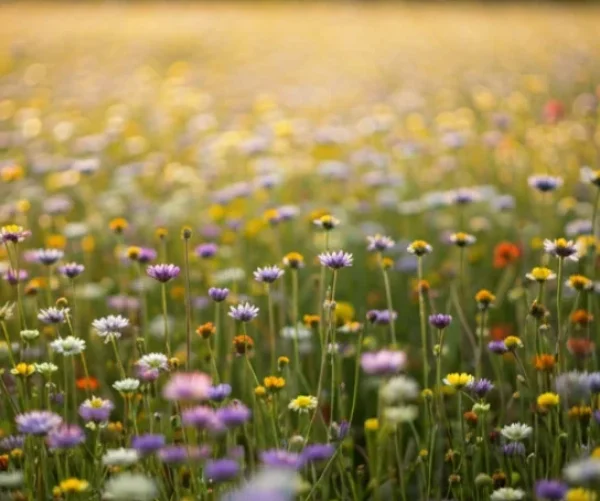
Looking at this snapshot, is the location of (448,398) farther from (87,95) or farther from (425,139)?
(87,95)

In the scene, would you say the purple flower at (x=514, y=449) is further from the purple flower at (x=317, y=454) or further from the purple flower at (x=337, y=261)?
the purple flower at (x=337, y=261)

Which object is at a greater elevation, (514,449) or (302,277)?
(514,449)

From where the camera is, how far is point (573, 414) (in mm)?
1727

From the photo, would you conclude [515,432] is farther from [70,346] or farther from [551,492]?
[70,346]

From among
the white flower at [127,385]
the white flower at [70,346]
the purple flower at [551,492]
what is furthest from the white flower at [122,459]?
the purple flower at [551,492]

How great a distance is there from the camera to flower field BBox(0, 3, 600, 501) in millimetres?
1739

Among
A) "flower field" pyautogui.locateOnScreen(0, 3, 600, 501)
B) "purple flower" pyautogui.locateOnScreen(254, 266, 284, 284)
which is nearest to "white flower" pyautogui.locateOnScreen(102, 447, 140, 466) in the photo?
"flower field" pyautogui.locateOnScreen(0, 3, 600, 501)

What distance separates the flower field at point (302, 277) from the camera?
1739mm

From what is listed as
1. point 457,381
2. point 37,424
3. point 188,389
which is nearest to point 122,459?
point 37,424

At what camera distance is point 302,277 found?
11.3ft

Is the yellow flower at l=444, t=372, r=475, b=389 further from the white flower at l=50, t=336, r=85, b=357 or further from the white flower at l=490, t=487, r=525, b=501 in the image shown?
the white flower at l=50, t=336, r=85, b=357

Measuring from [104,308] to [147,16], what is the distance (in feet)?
47.0

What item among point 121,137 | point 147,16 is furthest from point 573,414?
point 147,16

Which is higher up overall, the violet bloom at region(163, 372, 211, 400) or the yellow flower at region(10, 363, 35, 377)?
the violet bloom at region(163, 372, 211, 400)
